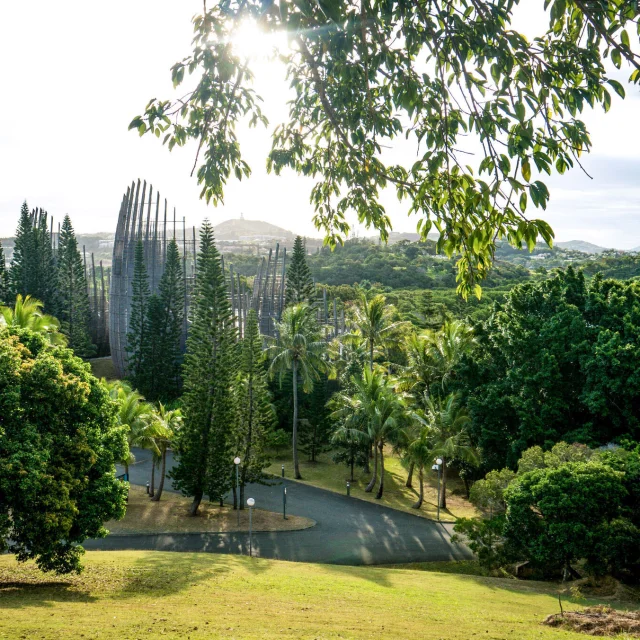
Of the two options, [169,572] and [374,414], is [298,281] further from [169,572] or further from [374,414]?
[169,572]

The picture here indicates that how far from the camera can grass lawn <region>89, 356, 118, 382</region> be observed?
35969 mm

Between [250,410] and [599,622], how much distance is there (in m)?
14.0

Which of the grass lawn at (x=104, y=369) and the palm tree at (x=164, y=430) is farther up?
the grass lawn at (x=104, y=369)

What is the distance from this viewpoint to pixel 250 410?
21.2 m

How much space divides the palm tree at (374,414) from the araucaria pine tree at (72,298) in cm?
1778

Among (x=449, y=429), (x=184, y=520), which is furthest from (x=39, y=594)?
(x=449, y=429)

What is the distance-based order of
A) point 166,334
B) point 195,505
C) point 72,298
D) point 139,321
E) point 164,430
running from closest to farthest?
point 195,505 < point 164,430 < point 166,334 < point 139,321 < point 72,298

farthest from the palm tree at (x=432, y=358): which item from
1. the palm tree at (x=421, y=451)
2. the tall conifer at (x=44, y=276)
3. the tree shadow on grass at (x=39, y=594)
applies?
the tall conifer at (x=44, y=276)

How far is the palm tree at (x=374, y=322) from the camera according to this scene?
2600cm

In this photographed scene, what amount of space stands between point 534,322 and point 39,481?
1648cm

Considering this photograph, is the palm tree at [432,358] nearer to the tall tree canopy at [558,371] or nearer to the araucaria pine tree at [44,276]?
the tall tree canopy at [558,371]

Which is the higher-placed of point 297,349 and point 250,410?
point 297,349

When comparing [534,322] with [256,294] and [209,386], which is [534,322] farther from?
[256,294]

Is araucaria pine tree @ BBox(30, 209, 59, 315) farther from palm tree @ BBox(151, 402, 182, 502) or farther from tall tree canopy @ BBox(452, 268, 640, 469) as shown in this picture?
tall tree canopy @ BBox(452, 268, 640, 469)
